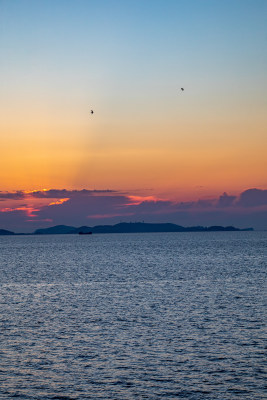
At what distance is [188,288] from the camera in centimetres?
7188

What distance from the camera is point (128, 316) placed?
47438 mm

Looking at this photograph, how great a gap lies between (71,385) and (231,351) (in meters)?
12.3

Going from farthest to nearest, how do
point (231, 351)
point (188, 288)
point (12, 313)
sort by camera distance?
point (188, 288) → point (12, 313) → point (231, 351)

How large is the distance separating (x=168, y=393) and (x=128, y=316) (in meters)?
21.4

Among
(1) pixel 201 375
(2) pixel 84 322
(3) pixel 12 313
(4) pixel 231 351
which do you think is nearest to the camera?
(1) pixel 201 375

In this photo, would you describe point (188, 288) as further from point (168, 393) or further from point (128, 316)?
point (168, 393)

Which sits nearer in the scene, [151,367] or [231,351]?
[151,367]

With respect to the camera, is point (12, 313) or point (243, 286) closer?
point (12, 313)

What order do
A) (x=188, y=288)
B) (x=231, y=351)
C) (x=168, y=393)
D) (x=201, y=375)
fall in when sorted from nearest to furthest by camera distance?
(x=168, y=393) < (x=201, y=375) < (x=231, y=351) < (x=188, y=288)

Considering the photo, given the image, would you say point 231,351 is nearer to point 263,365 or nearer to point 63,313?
point 263,365

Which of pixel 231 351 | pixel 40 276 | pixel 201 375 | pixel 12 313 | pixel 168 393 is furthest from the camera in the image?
pixel 40 276

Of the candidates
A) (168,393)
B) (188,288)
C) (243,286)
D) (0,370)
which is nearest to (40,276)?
(188,288)

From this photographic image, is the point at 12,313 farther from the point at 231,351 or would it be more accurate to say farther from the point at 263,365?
the point at 263,365

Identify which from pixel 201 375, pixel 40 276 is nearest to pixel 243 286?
pixel 40 276
